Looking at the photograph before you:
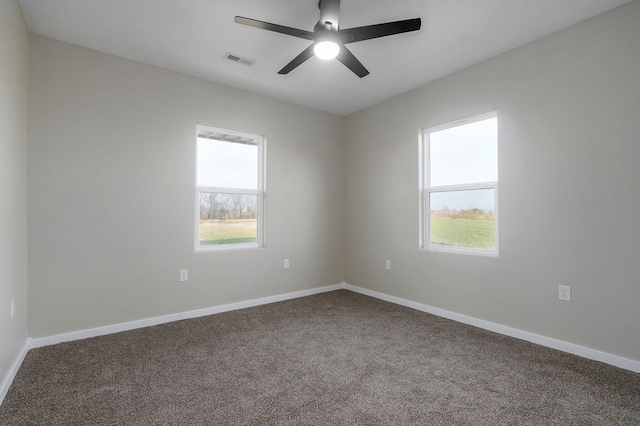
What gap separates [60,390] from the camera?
1.97 meters

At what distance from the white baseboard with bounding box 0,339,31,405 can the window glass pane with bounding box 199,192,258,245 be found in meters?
1.65

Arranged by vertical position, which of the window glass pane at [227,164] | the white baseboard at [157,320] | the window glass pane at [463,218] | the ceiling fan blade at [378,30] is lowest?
the white baseboard at [157,320]

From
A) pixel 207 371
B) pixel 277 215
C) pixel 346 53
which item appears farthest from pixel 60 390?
pixel 346 53

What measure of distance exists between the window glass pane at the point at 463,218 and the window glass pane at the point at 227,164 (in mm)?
2260

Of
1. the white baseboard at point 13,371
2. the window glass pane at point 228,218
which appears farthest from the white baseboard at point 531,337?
the white baseboard at point 13,371

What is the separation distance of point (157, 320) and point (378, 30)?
129 inches

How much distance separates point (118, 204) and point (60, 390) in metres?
1.62

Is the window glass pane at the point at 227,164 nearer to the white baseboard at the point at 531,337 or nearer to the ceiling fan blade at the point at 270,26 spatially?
the ceiling fan blade at the point at 270,26

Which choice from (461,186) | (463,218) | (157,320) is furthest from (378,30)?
(157,320)

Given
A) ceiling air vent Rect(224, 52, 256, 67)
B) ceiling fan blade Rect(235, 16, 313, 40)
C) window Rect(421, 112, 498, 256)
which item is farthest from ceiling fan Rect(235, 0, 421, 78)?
window Rect(421, 112, 498, 256)

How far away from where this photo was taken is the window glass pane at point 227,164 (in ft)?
12.1

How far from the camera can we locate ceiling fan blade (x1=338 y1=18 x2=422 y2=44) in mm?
2047

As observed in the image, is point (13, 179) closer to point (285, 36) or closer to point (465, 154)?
point (285, 36)

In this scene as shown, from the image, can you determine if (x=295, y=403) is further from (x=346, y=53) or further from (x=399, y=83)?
(x=399, y=83)
